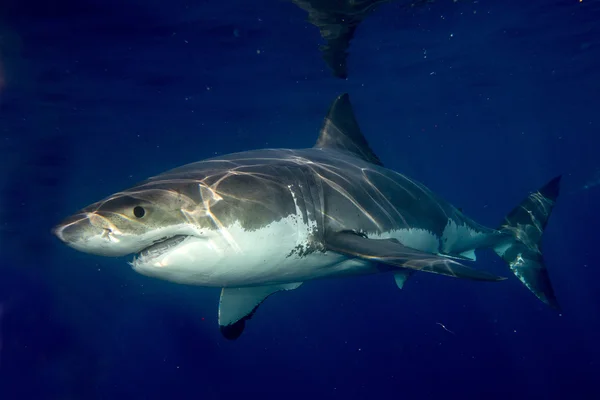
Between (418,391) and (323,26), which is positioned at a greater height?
(323,26)

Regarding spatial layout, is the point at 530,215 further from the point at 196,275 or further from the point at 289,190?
the point at 196,275

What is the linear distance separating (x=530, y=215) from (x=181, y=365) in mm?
24869

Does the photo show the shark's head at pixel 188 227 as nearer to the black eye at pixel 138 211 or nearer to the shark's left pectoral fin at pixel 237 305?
the black eye at pixel 138 211

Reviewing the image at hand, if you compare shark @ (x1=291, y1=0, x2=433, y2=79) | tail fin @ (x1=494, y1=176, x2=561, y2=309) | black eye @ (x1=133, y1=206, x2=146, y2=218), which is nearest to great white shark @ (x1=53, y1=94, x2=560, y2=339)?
black eye @ (x1=133, y1=206, x2=146, y2=218)

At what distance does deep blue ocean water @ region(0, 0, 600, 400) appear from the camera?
44.0ft

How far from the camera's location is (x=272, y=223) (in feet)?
12.1

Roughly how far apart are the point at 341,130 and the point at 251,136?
72.5 feet

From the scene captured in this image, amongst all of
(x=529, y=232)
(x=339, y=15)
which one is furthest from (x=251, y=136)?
(x=529, y=232)

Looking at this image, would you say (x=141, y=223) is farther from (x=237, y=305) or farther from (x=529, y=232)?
(x=529, y=232)

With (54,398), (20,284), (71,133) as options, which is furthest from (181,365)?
(20,284)

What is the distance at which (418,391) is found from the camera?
21031mm

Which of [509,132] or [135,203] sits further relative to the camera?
[509,132]

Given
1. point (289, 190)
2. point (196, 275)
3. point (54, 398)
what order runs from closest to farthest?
point (196, 275) → point (289, 190) → point (54, 398)

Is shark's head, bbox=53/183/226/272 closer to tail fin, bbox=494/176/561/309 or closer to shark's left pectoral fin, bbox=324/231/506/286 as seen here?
shark's left pectoral fin, bbox=324/231/506/286
